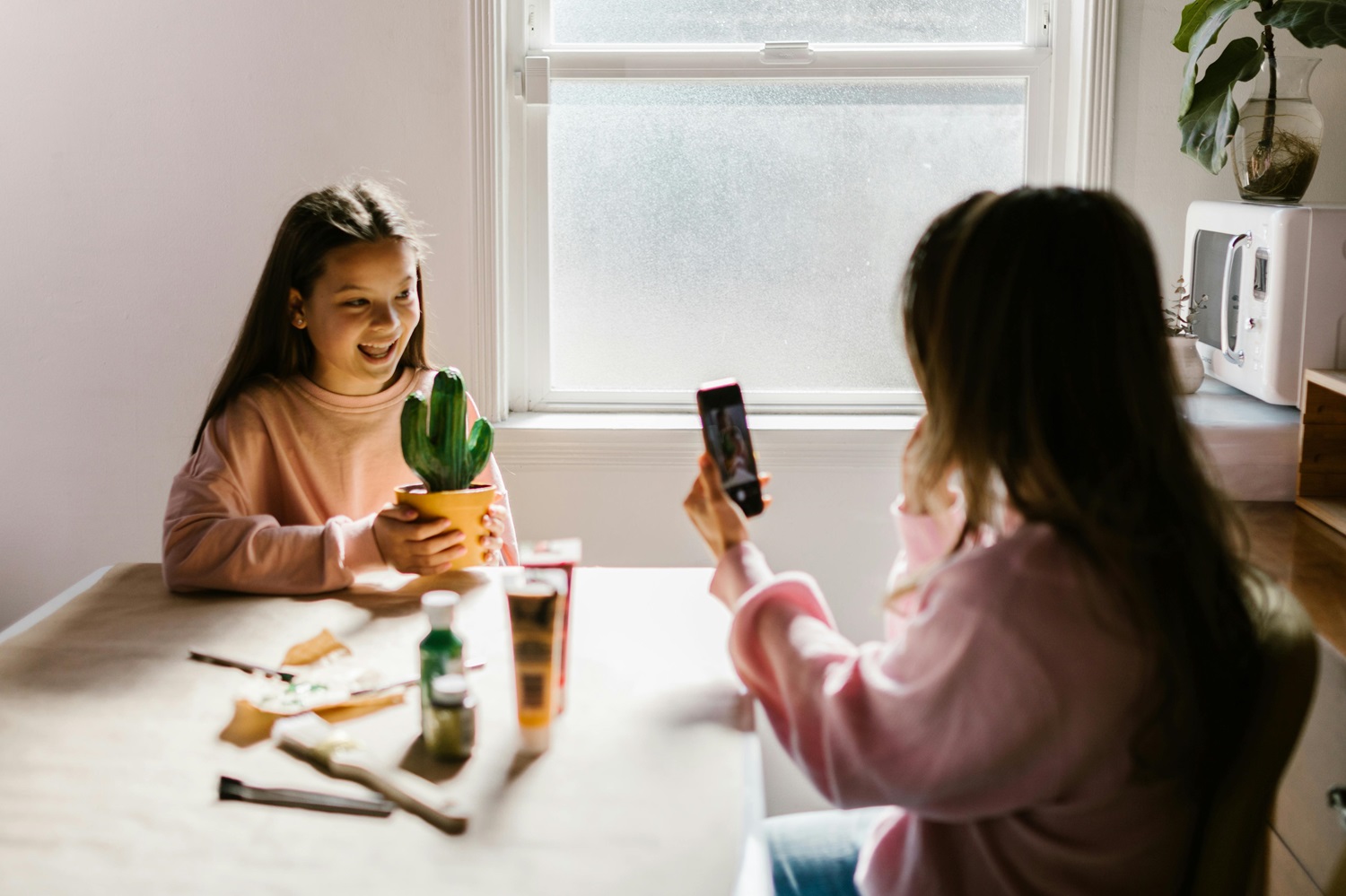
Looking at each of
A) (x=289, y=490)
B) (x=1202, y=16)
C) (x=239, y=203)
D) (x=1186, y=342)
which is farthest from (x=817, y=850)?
(x=239, y=203)

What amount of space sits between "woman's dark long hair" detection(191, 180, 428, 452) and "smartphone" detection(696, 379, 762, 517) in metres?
0.67

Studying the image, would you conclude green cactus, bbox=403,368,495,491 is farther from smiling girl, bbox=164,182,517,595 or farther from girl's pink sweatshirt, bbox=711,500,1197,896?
girl's pink sweatshirt, bbox=711,500,1197,896

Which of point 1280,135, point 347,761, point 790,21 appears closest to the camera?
point 347,761

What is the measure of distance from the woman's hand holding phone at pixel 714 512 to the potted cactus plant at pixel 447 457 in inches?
13.4

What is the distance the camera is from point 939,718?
0.86m

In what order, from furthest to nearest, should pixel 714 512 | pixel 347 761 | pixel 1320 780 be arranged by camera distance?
pixel 1320 780 < pixel 714 512 < pixel 347 761

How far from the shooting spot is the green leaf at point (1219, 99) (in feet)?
6.46

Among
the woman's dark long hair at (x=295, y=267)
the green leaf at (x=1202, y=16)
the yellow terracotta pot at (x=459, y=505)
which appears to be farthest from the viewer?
the green leaf at (x=1202, y=16)

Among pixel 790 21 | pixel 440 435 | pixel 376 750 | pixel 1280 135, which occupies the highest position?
pixel 790 21

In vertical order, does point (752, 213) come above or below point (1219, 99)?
below

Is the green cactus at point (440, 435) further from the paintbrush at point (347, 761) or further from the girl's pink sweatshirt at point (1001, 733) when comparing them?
the girl's pink sweatshirt at point (1001, 733)

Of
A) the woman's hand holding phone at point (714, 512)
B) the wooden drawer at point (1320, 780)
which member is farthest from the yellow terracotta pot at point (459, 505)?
the wooden drawer at point (1320, 780)

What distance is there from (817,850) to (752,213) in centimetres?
141

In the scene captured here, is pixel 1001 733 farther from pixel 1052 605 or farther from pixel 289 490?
pixel 289 490
